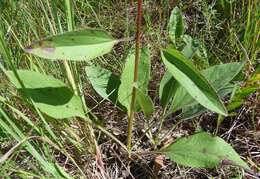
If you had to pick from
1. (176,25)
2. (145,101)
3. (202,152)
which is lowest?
(202,152)

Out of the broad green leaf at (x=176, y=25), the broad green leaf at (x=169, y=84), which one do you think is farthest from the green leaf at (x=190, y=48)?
the broad green leaf at (x=176, y=25)

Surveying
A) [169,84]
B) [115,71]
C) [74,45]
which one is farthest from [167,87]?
[74,45]

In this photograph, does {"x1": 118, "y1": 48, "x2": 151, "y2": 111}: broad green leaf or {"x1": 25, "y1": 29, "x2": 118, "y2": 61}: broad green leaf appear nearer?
{"x1": 25, "y1": 29, "x2": 118, "y2": 61}: broad green leaf

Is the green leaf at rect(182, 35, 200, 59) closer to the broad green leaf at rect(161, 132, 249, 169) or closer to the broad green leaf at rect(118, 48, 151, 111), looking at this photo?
the broad green leaf at rect(118, 48, 151, 111)

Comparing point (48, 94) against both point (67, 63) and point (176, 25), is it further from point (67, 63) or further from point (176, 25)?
point (176, 25)

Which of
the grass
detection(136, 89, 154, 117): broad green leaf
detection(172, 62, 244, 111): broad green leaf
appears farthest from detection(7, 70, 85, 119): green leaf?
detection(172, 62, 244, 111): broad green leaf

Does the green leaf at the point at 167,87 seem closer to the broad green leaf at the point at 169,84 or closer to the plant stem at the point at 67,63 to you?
the broad green leaf at the point at 169,84
